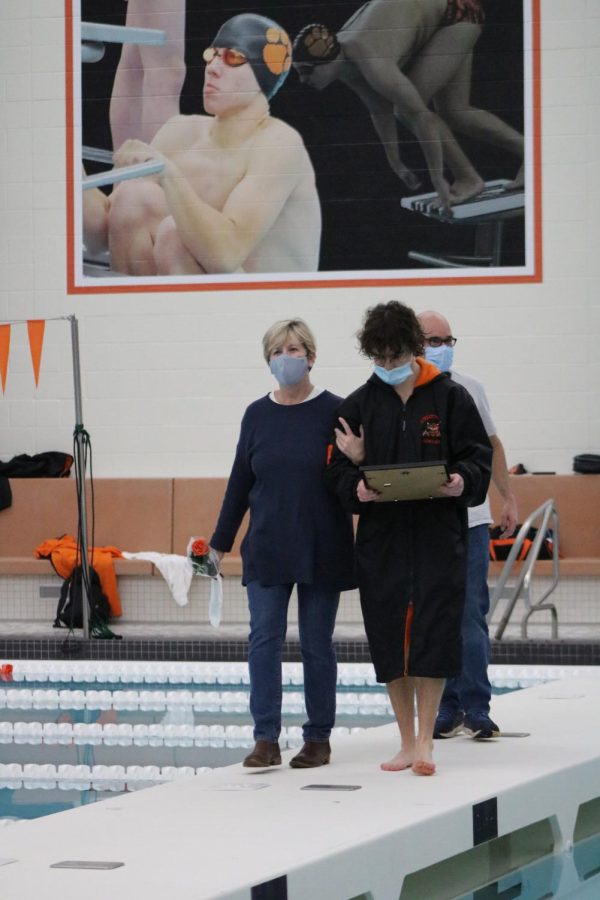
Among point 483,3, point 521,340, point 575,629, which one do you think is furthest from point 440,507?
point 483,3

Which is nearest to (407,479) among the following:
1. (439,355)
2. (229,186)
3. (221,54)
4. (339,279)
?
(439,355)

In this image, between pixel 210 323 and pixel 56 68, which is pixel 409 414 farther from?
pixel 56 68

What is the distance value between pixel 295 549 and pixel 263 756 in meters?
0.56

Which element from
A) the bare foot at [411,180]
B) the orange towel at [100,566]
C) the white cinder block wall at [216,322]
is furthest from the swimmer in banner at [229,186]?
the orange towel at [100,566]

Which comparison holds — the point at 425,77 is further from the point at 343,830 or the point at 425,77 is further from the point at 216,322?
the point at 343,830

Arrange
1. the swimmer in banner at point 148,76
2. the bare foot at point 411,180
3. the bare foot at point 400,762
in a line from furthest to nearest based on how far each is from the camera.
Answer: the swimmer in banner at point 148,76 → the bare foot at point 411,180 → the bare foot at point 400,762

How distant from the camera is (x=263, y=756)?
3805mm

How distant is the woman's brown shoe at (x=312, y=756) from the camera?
12.5 ft

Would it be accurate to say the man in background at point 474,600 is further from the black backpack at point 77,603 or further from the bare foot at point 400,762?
the black backpack at point 77,603

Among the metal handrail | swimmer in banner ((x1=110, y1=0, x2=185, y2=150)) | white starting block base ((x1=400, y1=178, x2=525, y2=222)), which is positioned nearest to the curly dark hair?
the metal handrail

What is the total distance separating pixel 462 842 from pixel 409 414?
1059mm

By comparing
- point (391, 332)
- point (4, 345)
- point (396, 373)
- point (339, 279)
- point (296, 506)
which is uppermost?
point (339, 279)

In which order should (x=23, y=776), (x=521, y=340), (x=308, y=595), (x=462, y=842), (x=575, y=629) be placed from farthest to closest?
(x=521, y=340)
(x=575, y=629)
(x=23, y=776)
(x=308, y=595)
(x=462, y=842)

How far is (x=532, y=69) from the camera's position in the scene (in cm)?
966
